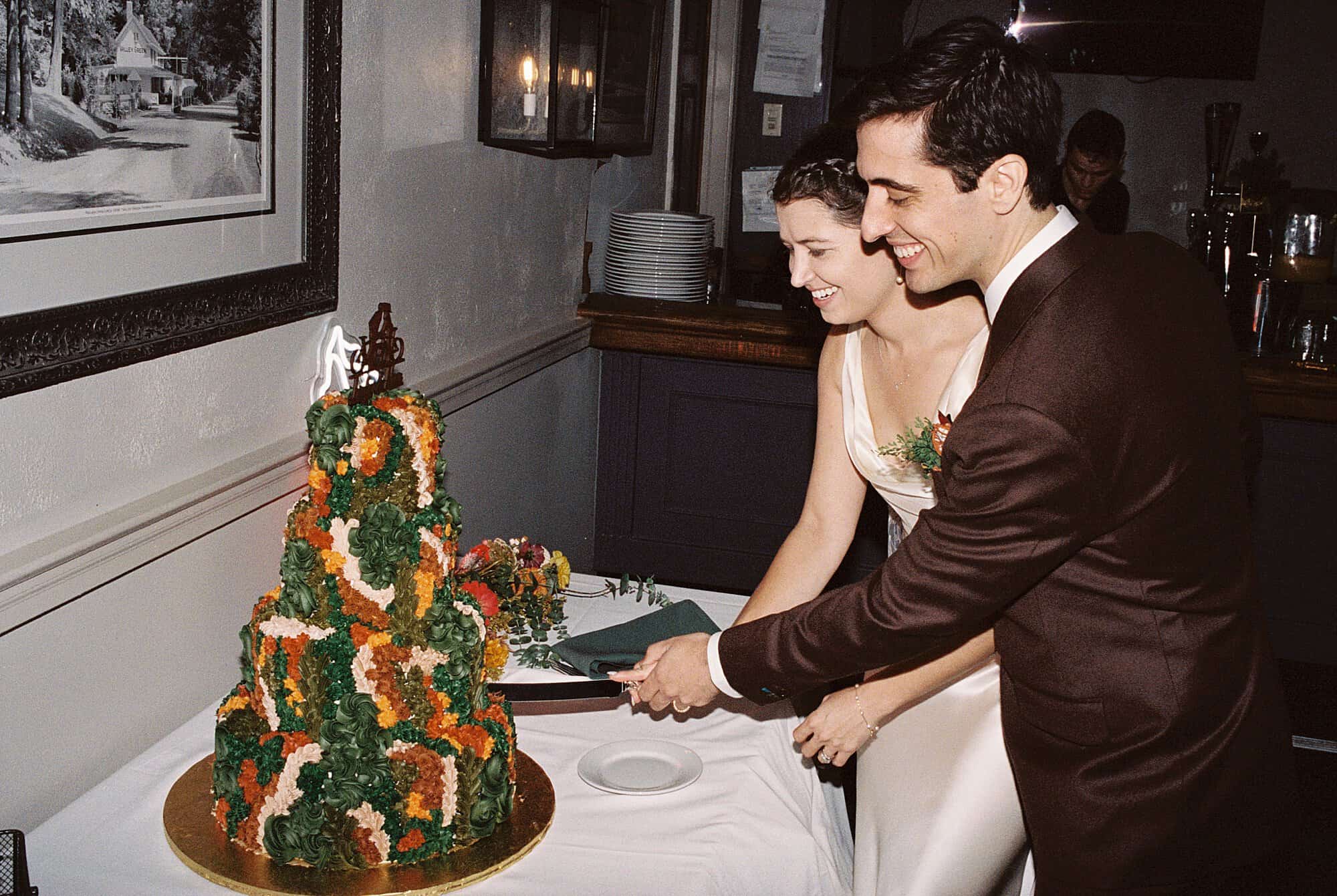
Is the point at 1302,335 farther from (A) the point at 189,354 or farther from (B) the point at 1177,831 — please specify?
(A) the point at 189,354

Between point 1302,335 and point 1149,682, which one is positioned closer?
point 1149,682

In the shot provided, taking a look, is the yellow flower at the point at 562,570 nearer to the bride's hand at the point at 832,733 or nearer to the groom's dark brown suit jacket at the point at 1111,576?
the bride's hand at the point at 832,733

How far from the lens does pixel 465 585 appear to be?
5.85 feet

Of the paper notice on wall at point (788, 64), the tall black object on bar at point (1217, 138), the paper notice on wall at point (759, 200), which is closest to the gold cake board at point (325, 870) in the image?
the tall black object on bar at point (1217, 138)

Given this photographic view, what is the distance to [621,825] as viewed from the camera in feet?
4.46

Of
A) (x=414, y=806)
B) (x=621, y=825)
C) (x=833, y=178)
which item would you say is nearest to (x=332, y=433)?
(x=414, y=806)

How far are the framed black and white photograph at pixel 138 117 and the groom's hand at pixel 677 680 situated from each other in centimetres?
83

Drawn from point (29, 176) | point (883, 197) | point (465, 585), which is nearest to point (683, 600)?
point (465, 585)

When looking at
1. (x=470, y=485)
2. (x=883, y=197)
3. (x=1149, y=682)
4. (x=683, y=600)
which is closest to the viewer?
(x=1149, y=682)

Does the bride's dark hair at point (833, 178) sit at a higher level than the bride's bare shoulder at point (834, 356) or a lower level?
higher

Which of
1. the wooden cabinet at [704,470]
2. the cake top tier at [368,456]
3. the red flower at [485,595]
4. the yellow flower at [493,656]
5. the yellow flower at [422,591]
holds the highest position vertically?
the cake top tier at [368,456]

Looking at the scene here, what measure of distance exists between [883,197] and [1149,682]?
0.64 meters

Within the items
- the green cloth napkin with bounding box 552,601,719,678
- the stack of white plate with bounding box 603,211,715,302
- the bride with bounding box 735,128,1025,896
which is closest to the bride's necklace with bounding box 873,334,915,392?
the bride with bounding box 735,128,1025,896

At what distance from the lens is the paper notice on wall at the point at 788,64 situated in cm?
532
